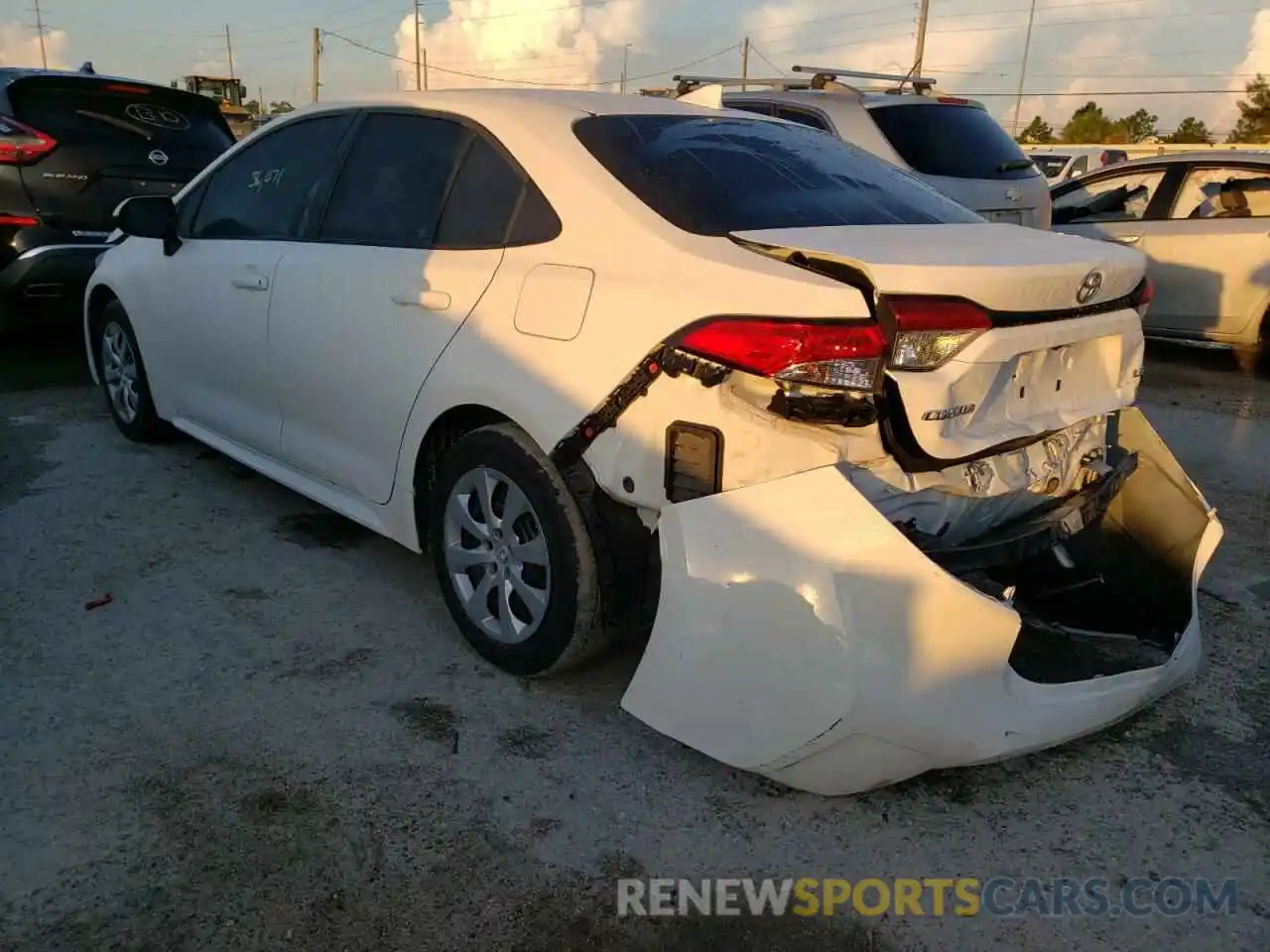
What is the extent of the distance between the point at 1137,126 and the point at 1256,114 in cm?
1459

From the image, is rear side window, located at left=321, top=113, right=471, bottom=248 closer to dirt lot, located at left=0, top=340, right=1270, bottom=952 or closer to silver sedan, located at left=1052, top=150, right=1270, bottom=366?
dirt lot, located at left=0, top=340, right=1270, bottom=952

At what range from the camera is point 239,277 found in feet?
13.4

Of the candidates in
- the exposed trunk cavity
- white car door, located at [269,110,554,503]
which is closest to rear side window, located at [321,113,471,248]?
white car door, located at [269,110,554,503]

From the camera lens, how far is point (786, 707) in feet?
7.79

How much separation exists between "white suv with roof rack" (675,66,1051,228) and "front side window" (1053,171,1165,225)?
3.85ft

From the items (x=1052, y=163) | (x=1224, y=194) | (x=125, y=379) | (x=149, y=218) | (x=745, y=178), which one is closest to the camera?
(x=745, y=178)

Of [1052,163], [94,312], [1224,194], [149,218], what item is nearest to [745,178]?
[149,218]

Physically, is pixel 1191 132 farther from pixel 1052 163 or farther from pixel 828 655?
pixel 828 655

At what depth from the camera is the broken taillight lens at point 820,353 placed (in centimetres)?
237

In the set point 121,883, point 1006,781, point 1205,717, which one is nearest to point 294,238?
point 121,883

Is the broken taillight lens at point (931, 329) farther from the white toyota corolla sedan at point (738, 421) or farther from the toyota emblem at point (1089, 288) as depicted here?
the toyota emblem at point (1089, 288)

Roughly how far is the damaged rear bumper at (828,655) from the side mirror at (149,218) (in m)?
3.08

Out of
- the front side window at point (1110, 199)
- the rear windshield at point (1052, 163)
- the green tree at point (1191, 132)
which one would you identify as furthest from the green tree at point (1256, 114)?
→ the front side window at point (1110, 199)

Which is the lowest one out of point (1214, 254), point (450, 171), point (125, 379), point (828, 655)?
point (125, 379)
